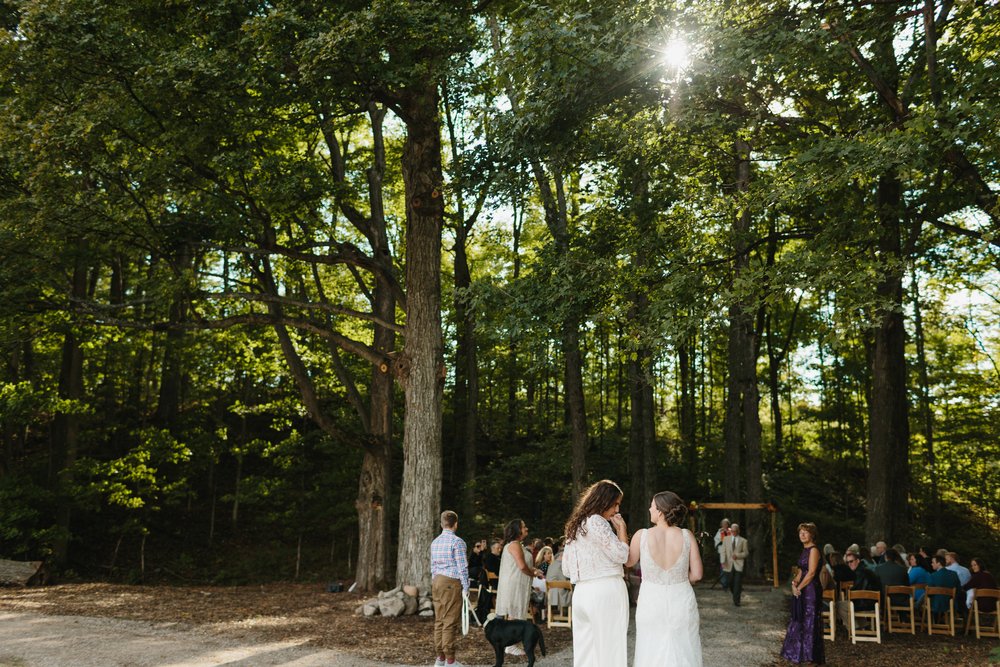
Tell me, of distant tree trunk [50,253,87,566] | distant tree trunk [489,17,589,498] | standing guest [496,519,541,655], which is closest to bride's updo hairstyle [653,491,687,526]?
standing guest [496,519,541,655]

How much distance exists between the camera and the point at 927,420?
961 inches

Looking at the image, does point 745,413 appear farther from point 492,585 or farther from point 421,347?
point 421,347

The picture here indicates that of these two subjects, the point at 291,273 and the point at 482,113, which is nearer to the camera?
the point at 482,113

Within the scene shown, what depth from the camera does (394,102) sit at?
12555mm

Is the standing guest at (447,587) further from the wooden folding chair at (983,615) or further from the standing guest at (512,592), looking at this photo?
the wooden folding chair at (983,615)

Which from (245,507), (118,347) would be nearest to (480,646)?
(118,347)

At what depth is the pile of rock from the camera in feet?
37.1

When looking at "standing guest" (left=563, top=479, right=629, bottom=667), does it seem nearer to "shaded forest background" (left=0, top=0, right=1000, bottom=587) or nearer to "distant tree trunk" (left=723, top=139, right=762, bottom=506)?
"shaded forest background" (left=0, top=0, right=1000, bottom=587)

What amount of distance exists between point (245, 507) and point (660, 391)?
15865 mm

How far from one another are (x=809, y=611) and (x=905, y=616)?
18.6ft

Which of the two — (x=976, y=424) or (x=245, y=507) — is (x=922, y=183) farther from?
(x=245, y=507)

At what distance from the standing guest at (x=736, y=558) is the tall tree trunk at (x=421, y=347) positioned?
19.2 ft

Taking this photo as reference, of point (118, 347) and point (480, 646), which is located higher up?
point (118, 347)

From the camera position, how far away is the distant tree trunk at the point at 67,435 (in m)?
17.1
